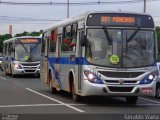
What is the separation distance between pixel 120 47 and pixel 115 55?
1.10 ft

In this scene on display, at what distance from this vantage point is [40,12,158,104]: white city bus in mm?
16594

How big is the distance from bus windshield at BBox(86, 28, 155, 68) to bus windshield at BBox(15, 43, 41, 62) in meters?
20.3

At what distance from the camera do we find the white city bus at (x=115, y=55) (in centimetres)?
1659

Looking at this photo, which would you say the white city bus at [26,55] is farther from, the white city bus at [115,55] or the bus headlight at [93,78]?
the bus headlight at [93,78]

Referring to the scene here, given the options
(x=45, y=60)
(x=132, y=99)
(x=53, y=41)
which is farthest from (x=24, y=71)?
(x=132, y=99)

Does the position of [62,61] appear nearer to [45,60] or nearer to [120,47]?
[120,47]

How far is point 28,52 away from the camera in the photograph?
121 feet

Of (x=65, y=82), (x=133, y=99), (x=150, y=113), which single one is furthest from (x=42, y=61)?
(x=150, y=113)

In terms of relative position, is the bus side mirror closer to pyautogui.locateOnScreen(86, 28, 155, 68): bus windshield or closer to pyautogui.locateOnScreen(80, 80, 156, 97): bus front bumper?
pyautogui.locateOnScreen(86, 28, 155, 68): bus windshield

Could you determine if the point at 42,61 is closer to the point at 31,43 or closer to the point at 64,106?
the point at 64,106

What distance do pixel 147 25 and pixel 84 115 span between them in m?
4.62

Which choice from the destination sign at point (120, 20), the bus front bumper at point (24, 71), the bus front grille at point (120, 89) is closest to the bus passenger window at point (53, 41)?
the destination sign at point (120, 20)

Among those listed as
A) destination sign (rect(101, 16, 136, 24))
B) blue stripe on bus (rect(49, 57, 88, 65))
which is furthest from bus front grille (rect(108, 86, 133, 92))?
destination sign (rect(101, 16, 136, 24))

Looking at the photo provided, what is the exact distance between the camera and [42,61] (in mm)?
25109
